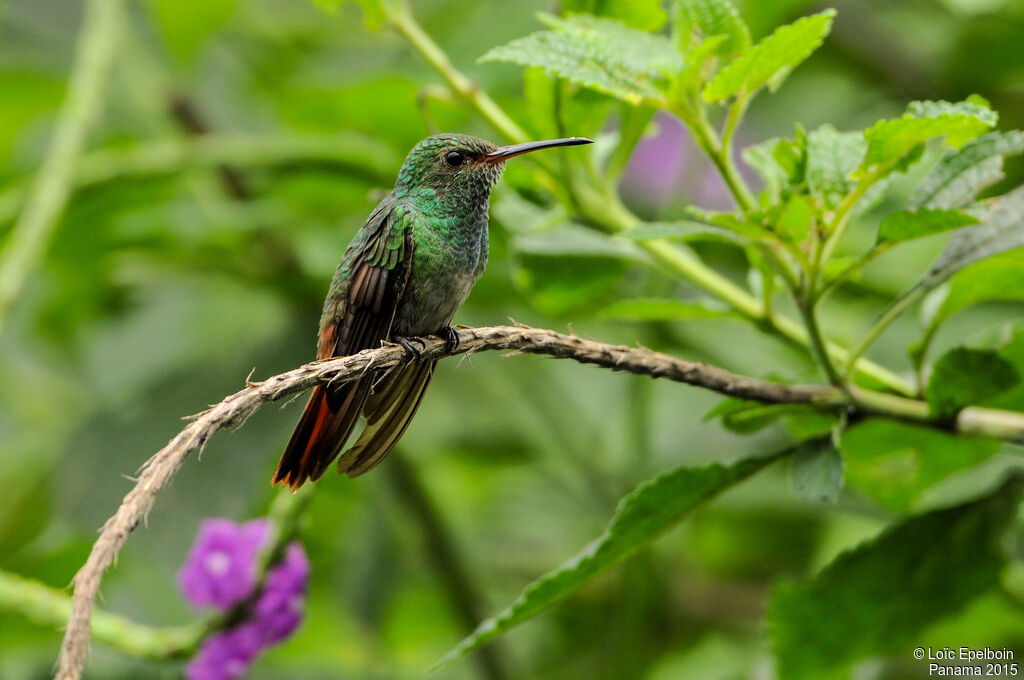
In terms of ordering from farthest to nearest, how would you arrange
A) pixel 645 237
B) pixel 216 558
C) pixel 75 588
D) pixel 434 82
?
pixel 434 82 < pixel 216 558 < pixel 645 237 < pixel 75 588

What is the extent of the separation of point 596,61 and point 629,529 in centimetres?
65

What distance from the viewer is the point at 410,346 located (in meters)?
1.58

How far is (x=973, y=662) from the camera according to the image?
235cm

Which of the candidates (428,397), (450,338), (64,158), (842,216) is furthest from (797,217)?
(428,397)

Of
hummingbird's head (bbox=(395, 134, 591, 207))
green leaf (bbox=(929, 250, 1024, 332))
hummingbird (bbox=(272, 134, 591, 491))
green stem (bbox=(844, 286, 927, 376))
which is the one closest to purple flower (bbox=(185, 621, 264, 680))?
hummingbird (bbox=(272, 134, 591, 491))

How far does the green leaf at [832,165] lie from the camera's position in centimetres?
138

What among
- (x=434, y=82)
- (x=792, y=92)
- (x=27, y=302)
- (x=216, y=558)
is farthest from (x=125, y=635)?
(x=792, y=92)

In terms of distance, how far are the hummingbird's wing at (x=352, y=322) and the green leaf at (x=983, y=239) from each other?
2.71 feet

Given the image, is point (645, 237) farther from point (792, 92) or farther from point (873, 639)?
point (792, 92)

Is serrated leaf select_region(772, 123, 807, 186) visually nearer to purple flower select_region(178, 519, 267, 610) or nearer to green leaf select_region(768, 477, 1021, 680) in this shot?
green leaf select_region(768, 477, 1021, 680)

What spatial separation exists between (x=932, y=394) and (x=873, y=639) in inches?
20.2

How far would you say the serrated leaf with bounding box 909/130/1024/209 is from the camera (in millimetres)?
1413

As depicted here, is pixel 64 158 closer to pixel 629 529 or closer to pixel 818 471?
pixel 629 529

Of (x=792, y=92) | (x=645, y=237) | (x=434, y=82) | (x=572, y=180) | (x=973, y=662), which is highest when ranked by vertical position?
(x=792, y=92)
